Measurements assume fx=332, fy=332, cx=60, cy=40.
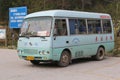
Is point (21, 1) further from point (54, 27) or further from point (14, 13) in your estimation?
point (54, 27)

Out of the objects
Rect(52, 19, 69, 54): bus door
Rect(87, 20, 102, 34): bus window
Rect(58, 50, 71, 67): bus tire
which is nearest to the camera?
Rect(52, 19, 69, 54): bus door

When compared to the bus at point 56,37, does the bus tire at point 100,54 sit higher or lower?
lower

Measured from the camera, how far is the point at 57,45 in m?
14.2

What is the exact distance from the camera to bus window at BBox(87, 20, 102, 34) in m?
16.6

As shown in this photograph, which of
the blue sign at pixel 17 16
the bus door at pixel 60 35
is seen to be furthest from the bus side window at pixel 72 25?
the blue sign at pixel 17 16

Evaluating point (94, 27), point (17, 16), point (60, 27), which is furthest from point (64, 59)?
point (17, 16)

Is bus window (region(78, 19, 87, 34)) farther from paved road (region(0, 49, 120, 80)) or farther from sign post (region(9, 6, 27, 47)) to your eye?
sign post (region(9, 6, 27, 47))

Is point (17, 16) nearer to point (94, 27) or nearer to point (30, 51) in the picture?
point (94, 27)

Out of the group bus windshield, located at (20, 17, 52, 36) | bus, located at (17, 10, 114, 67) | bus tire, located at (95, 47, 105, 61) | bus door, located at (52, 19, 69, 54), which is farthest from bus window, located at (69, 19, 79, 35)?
bus tire, located at (95, 47, 105, 61)

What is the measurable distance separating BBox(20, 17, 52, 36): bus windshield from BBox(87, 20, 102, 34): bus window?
2.93m

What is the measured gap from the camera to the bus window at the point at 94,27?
653 inches

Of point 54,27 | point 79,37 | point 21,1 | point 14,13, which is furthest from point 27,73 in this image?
point 21,1

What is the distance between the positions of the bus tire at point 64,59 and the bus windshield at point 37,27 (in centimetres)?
129

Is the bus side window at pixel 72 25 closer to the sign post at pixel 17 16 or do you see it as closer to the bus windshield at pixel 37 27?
the bus windshield at pixel 37 27
